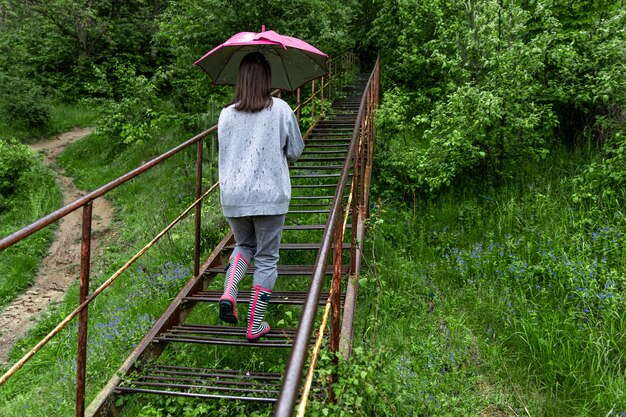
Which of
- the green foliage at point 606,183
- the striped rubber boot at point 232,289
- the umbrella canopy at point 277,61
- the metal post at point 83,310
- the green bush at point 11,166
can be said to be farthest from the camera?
the green bush at point 11,166

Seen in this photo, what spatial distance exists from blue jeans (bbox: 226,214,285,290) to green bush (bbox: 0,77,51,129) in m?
13.0

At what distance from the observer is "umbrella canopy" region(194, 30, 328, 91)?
11.7 ft

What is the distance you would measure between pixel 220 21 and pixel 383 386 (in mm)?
6857

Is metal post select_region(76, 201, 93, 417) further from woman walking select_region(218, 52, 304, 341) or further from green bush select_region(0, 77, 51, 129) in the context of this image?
green bush select_region(0, 77, 51, 129)

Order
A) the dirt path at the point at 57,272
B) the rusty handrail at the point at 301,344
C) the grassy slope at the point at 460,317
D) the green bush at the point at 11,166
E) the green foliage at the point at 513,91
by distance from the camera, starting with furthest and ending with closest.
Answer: the green bush at the point at 11,166
the dirt path at the point at 57,272
the green foliage at the point at 513,91
the grassy slope at the point at 460,317
the rusty handrail at the point at 301,344

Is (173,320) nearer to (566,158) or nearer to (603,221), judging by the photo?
A: (603,221)

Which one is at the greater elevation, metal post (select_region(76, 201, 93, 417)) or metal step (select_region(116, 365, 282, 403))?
metal post (select_region(76, 201, 93, 417))

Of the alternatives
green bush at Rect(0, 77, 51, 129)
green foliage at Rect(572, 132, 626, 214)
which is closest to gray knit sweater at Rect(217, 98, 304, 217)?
green foliage at Rect(572, 132, 626, 214)

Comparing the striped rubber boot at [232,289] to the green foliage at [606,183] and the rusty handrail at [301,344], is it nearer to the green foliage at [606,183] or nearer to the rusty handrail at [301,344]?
the rusty handrail at [301,344]

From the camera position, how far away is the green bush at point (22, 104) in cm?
1317

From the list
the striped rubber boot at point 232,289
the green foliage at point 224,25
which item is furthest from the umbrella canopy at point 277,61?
the green foliage at point 224,25

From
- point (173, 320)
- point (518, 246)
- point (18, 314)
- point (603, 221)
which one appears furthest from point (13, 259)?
point (603, 221)

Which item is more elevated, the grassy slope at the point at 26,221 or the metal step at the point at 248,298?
the metal step at the point at 248,298

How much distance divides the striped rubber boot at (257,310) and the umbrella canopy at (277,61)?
1.66 meters
